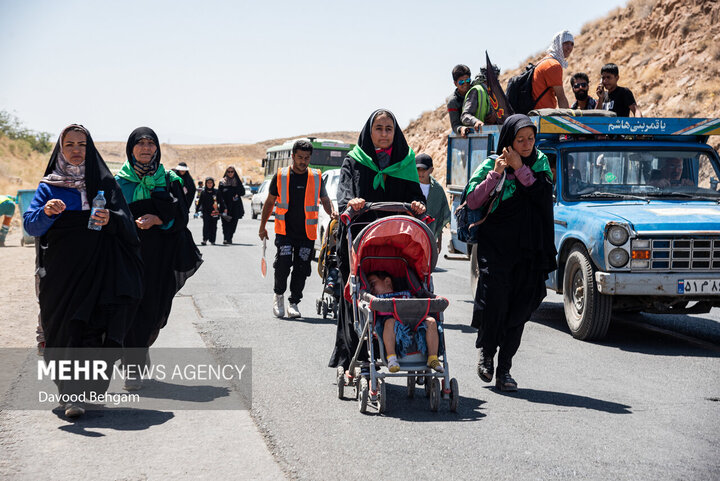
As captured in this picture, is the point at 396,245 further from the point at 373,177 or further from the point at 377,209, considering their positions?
the point at 373,177

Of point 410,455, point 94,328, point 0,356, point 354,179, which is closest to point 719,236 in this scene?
point 354,179

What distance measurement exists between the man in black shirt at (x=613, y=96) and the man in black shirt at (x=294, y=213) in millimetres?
4484

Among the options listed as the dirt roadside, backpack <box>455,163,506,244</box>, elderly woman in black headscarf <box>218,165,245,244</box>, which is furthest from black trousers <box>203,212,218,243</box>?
backpack <box>455,163,506,244</box>

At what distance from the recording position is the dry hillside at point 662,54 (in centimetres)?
3562

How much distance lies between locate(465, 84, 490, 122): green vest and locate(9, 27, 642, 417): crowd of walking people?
5680mm

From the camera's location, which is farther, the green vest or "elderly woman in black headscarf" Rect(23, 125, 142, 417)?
the green vest

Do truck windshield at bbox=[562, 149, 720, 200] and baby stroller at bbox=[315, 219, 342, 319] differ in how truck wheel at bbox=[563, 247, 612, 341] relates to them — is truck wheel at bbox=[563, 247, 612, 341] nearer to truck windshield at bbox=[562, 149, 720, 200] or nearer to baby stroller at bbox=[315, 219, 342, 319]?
truck windshield at bbox=[562, 149, 720, 200]

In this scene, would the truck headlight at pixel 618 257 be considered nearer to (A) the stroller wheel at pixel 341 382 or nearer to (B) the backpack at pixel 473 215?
(B) the backpack at pixel 473 215

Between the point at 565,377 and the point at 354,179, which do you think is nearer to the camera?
the point at 354,179

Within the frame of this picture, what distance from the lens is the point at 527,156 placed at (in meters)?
6.98

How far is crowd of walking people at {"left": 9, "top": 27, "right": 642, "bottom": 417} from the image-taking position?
630cm

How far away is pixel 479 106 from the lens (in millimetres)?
12852

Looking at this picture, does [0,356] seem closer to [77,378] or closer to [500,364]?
[77,378]

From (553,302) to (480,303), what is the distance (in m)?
6.03
